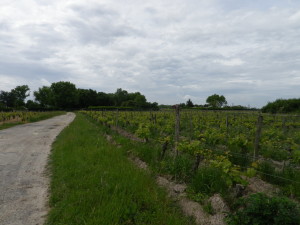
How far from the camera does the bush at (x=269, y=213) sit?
197 centimetres

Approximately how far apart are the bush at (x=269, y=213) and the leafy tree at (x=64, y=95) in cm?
7992

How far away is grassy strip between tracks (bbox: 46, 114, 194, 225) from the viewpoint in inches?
105

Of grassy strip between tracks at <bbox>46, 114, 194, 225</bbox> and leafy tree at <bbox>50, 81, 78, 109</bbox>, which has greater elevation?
leafy tree at <bbox>50, 81, 78, 109</bbox>

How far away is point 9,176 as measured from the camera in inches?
172

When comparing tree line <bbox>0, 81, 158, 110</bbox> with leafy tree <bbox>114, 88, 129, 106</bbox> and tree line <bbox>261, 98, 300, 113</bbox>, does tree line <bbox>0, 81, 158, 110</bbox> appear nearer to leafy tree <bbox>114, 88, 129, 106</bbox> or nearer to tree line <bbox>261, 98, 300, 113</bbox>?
leafy tree <bbox>114, 88, 129, 106</bbox>

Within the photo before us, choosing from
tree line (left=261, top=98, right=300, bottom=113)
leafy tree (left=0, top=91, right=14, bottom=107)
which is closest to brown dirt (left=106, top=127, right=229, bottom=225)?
tree line (left=261, top=98, right=300, bottom=113)

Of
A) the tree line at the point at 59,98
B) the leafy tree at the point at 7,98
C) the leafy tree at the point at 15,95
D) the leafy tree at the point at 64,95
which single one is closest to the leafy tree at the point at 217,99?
the tree line at the point at 59,98

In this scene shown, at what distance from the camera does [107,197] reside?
3.13 meters

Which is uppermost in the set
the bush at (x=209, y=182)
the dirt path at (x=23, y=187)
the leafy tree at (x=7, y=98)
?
the leafy tree at (x=7, y=98)

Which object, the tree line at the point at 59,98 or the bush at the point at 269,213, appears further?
the tree line at the point at 59,98

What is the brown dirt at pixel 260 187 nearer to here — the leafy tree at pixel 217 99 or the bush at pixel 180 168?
the bush at pixel 180 168

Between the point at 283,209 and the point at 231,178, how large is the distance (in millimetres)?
1142

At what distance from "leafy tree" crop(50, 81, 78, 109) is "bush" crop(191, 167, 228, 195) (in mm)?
78572

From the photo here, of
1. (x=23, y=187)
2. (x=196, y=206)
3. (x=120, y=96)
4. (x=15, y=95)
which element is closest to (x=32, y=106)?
(x=15, y=95)
